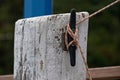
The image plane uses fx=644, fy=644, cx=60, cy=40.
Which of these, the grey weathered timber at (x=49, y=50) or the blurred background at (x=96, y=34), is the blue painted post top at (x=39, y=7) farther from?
the blurred background at (x=96, y=34)

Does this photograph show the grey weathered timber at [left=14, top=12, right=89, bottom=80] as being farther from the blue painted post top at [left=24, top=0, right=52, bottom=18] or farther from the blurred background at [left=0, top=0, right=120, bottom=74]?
the blurred background at [left=0, top=0, right=120, bottom=74]

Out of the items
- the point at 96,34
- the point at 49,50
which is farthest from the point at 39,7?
the point at 96,34

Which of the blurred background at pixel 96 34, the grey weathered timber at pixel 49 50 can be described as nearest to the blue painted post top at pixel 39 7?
the grey weathered timber at pixel 49 50

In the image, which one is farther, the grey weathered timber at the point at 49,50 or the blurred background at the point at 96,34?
the blurred background at the point at 96,34

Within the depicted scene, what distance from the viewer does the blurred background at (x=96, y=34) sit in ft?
19.6

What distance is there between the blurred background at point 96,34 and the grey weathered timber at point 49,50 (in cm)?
389

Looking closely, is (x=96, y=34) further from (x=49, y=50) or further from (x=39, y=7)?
(x=49, y=50)

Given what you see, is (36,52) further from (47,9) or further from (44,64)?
(47,9)

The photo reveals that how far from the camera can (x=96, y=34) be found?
6148mm

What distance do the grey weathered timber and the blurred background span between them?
3.89m

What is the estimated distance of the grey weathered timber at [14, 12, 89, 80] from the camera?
1730mm

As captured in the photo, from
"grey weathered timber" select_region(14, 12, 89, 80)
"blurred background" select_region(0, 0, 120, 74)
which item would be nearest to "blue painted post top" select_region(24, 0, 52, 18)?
"grey weathered timber" select_region(14, 12, 89, 80)

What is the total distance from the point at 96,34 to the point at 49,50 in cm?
443

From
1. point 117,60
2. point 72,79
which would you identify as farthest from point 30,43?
point 117,60
